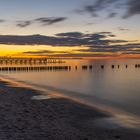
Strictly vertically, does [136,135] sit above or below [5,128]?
below

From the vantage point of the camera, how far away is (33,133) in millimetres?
11523

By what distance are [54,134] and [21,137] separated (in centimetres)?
173

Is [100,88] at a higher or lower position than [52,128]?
lower

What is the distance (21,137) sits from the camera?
10.7 metres

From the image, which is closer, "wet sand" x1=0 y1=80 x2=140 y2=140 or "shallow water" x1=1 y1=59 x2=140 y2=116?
"wet sand" x1=0 y1=80 x2=140 y2=140

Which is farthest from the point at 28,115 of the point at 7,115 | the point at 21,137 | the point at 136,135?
the point at 136,135

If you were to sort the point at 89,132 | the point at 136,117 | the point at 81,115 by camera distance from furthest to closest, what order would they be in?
the point at 136,117
the point at 81,115
the point at 89,132

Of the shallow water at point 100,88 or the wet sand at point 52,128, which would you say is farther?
the shallow water at point 100,88

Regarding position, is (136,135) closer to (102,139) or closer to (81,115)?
(102,139)

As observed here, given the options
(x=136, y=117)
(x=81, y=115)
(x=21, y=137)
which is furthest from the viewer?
(x=136, y=117)

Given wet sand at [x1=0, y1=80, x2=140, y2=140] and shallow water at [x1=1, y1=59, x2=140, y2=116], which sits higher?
wet sand at [x1=0, y1=80, x2=140, y2=140]

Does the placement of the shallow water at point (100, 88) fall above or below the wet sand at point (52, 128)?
below

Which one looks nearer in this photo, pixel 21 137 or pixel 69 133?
pixel 21 137

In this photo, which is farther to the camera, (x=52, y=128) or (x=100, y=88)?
(x=100, y=88)
